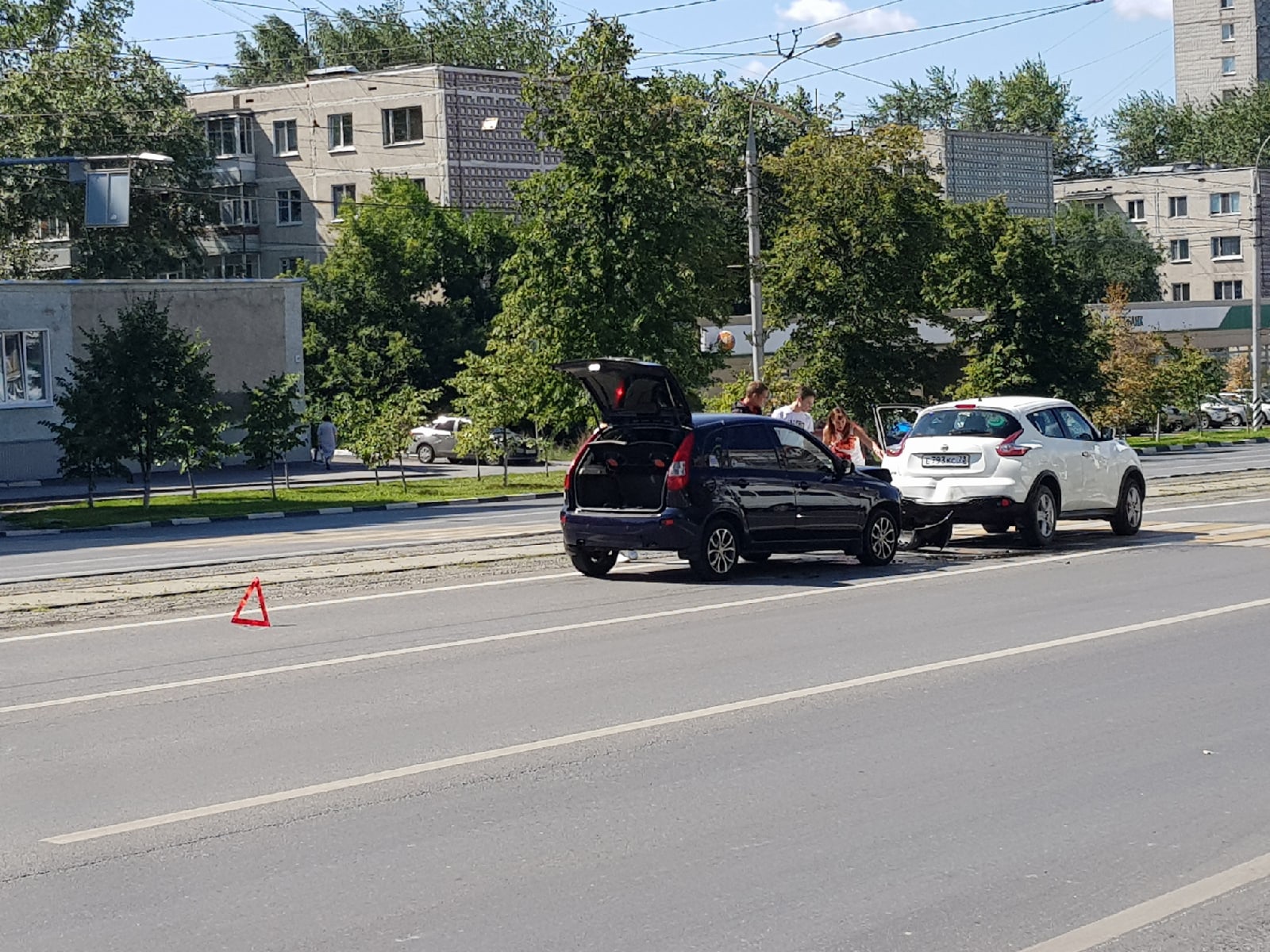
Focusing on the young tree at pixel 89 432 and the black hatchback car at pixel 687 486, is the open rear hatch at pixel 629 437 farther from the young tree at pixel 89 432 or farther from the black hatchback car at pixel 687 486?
the young tree at pixel 89 432

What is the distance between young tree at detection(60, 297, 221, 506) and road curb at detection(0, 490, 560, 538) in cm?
239

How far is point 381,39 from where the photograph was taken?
106188 mm

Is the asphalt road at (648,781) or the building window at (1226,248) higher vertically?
the building window at (1226,248)

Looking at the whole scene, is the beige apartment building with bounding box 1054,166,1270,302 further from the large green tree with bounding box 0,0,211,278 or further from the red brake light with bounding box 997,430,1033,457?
the red brake light with bounding box 997,430,1033,457

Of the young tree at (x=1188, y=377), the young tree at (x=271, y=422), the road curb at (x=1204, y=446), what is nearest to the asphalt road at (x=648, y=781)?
the young tree at (x=271, y=422)

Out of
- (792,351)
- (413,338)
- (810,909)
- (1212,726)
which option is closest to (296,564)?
(1212,726)

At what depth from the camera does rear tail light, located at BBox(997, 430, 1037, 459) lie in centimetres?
1861

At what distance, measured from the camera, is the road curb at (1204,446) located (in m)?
50.1

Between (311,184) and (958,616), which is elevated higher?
(311,184)

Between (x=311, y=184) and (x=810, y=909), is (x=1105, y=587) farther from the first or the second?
(x=311, y=184)

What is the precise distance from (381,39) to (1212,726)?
103 m

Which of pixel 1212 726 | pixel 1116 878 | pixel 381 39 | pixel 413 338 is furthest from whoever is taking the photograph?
pixel 381 39

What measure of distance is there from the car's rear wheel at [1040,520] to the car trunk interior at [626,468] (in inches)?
184

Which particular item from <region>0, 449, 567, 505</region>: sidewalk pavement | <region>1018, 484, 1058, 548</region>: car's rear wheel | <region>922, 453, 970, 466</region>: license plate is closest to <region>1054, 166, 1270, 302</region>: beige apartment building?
<region>0, 449, 567, 505</region>: sidewalk pavement
